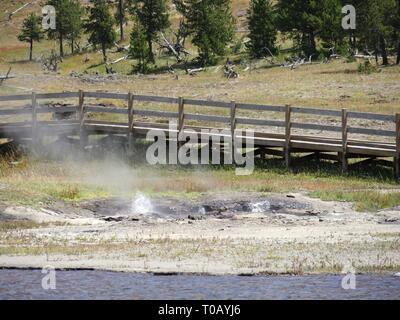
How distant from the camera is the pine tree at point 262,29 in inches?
3073

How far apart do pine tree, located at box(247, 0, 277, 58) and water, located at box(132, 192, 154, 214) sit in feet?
178

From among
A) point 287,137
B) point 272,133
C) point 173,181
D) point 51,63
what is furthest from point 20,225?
point 51,63

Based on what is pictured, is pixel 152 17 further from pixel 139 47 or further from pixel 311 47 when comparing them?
pixel 311 47

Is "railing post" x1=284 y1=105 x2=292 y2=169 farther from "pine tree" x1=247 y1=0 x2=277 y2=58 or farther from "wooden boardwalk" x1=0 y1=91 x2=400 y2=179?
"pine tree" x1=247 y1=0 x2=277 y2=58

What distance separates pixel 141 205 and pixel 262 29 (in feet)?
184

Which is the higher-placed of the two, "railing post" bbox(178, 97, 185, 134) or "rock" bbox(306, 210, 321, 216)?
"railing post" bbox(178, 97, 185, 134)

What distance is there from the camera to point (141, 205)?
2452 centimetres

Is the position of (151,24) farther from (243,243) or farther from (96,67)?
(243,243)

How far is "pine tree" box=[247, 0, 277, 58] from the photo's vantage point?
256 ft

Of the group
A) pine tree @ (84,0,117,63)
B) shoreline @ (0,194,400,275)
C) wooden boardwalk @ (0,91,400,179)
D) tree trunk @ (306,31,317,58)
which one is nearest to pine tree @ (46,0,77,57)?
pine tree @ (84,0,117,63)

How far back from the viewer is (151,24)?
277ft
